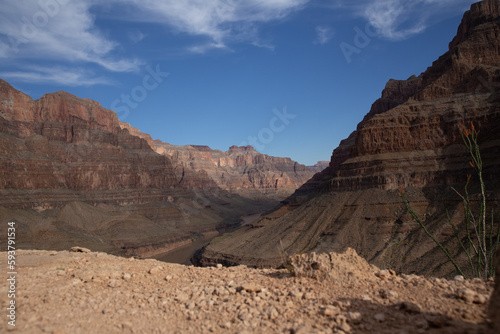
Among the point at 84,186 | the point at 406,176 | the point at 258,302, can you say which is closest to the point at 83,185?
the point at 84,186

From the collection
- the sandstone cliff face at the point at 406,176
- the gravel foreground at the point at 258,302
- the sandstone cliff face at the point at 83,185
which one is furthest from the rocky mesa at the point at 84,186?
the gravel foreground at the point at 258,302

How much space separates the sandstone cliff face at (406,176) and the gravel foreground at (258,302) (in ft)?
112

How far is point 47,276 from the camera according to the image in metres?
10.4

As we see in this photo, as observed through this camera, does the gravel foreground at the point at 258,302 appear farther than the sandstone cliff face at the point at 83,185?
No

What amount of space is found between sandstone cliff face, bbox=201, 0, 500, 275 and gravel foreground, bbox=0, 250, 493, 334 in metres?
34.2

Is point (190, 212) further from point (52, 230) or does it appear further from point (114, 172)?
point (52, 230)

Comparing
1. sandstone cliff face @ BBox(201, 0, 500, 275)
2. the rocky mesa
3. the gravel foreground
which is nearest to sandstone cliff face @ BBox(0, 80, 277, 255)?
the rocky mesa

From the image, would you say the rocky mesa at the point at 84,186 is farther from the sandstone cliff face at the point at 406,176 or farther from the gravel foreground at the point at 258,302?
the gravel foreground at the point at 258,302

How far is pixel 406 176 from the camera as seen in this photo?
56688 millimetres

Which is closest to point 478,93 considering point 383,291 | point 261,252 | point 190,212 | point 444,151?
point 444,151

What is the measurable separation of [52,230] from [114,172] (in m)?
49.5

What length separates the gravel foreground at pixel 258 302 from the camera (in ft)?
20.6

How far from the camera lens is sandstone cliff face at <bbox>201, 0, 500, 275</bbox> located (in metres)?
46.3

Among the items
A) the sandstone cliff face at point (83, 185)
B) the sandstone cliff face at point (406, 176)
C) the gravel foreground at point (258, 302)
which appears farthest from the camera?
the sandstone cliff face at point (83, 185)
